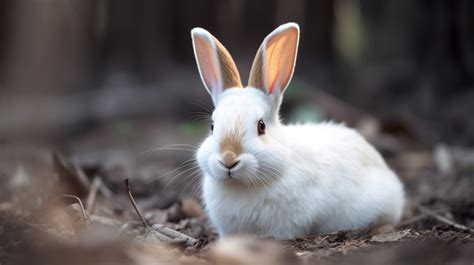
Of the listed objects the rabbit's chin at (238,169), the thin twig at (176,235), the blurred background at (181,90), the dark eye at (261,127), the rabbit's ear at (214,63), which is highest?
the blurred background at (181,90)

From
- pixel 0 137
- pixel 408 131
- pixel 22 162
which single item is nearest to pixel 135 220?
pixel 22 162

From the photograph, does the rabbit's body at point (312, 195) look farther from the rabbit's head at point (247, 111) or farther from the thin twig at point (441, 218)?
the thin twig at point (441, 218)

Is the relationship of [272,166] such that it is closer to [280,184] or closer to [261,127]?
[280,184]

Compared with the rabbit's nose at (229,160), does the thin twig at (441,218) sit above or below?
above

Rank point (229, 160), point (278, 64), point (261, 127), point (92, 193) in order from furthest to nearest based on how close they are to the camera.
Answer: point (92, 193) < point (278, 64) < point (261, 127) < point (229, 160)

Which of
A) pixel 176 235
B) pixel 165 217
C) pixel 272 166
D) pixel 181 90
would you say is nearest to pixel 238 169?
pixel 272 166

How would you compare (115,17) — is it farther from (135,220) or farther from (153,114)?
(135,220)

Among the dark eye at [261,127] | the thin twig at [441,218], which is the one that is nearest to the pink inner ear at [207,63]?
the dark eye at [261,127]
